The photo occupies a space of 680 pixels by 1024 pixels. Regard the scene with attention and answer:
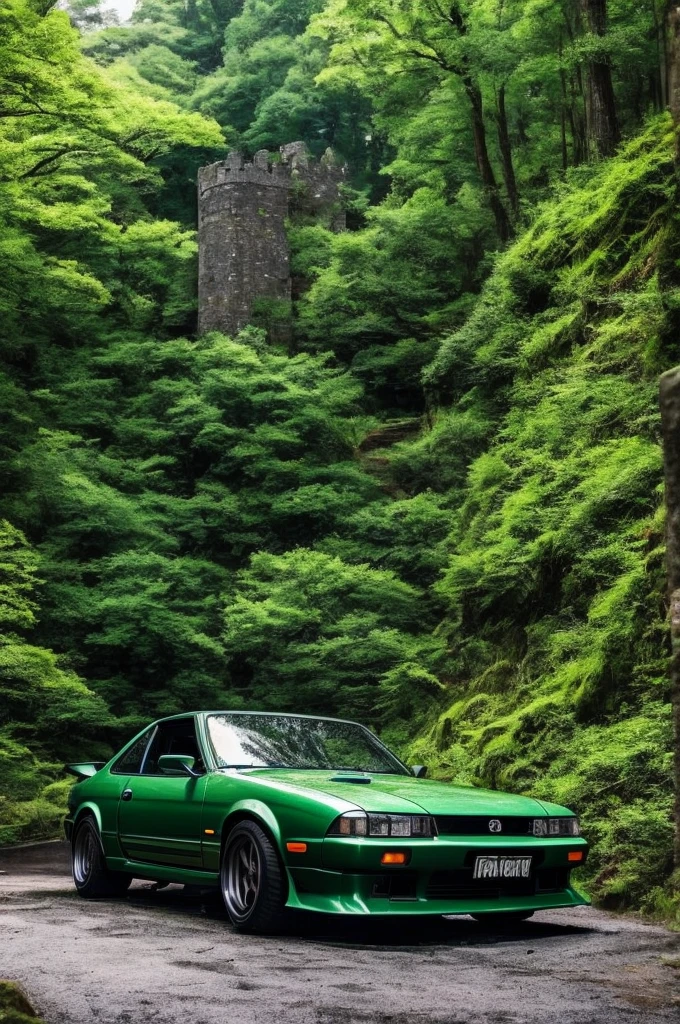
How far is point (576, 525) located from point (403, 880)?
7391 mm

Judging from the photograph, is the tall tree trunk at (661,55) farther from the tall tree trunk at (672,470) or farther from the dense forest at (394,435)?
the tall tree trunk at (672,470)

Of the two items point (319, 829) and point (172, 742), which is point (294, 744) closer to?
point (172, 742)

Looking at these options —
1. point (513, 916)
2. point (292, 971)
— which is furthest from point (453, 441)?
point (292, 971)

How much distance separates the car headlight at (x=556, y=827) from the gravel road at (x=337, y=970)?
0.53 meters

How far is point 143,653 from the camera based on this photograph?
23766 millimetres

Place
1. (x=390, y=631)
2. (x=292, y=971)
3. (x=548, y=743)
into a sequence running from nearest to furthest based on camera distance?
(x=292, y=971), (x=548, y=743), (x=390, y=631)

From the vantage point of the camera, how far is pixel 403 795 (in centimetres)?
610

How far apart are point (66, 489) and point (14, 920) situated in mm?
19147

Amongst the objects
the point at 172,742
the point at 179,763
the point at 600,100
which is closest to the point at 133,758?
the point at 172,742

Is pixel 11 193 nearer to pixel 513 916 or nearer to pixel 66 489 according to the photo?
pixel 66 489

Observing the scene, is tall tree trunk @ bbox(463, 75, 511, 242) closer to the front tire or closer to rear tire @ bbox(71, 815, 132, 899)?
rear tire @ bbox(71, 815, 132, 899)

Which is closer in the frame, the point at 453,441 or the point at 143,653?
the point at 453,441

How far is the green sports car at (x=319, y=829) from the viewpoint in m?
5.72

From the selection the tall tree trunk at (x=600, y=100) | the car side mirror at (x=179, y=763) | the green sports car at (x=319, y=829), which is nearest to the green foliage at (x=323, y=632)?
the tall tree trunk at (x=600, y=100)
